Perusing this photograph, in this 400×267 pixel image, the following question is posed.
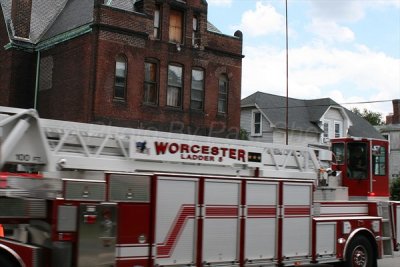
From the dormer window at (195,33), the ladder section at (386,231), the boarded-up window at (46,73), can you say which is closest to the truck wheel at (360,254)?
the ladder section at (386,231)

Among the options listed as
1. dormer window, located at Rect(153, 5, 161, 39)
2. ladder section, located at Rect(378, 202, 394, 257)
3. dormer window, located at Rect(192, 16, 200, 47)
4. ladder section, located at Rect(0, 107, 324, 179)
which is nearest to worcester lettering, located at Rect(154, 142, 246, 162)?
ladder section, located at Rect(0, 107, 324, 179)

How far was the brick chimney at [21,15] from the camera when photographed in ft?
81.5

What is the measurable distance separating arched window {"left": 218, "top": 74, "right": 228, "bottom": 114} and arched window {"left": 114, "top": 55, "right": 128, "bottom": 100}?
534 cm

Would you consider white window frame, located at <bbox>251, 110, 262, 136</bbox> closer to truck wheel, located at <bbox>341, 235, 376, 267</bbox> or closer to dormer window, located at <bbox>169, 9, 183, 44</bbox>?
dormer window, located at <bbox>169, 9, 183, 44</bbox>

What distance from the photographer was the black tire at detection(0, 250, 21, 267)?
6152mm

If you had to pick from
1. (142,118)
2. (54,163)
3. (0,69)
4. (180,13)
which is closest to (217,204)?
(54,163)

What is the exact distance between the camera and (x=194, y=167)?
28.4ft

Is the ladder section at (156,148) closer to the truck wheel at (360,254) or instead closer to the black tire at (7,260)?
the black tire at (7,260)

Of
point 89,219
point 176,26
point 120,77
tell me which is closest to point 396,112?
point 176,26

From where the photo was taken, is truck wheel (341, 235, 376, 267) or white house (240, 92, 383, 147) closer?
truck wheel (341, 235, 376, 267)

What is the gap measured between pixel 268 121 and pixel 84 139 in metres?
27.7

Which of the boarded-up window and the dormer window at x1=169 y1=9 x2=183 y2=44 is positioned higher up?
the dormer window at x1=169 y1=9 x2=183 y2=44

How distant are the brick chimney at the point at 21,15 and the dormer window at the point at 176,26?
6696 mm

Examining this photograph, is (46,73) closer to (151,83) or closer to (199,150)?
(151,83)
